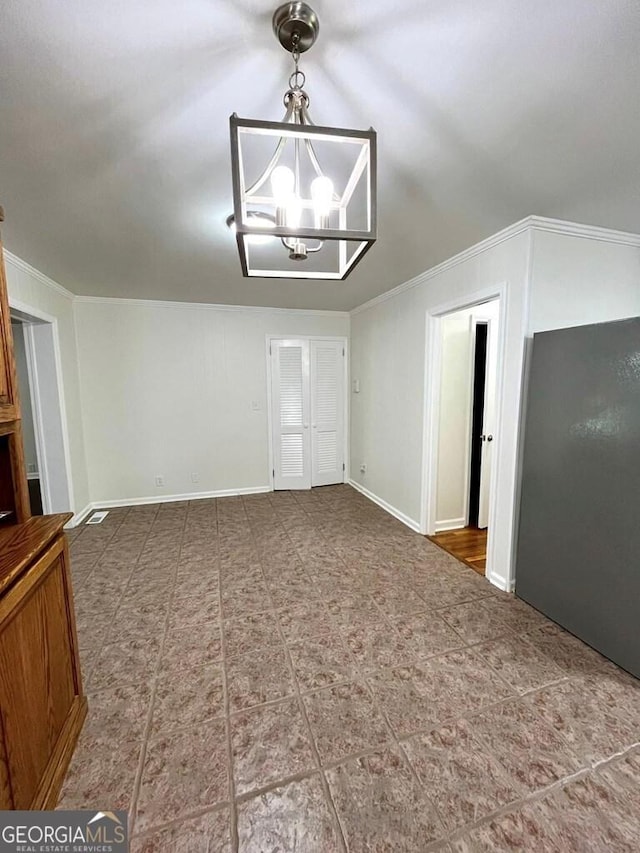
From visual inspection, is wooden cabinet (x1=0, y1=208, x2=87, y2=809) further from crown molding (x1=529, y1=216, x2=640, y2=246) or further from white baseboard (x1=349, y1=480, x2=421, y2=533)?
white baseboard (x1=349, y1=480, x2=421, y2=533)

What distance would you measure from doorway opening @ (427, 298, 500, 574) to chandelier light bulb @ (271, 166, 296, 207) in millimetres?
2498

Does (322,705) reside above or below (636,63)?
below

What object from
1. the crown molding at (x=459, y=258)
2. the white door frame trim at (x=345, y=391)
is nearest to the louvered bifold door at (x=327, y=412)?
the white door frame trim at (x=345, y=391)

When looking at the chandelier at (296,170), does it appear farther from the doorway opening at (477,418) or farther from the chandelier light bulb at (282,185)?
the doorway opening at (477,418)

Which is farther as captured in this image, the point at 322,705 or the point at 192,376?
the point at 192,376

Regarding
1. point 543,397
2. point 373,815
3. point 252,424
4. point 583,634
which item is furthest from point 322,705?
point 252,424

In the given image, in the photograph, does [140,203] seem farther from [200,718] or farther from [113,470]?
[113,470]

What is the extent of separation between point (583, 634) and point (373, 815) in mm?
1552

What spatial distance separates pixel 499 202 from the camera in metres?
1.98

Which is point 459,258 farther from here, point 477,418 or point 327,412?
point 327,412

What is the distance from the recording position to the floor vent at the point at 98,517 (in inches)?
150

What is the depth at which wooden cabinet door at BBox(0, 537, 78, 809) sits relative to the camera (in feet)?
3.39

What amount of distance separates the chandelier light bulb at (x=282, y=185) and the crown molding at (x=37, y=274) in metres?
2.67

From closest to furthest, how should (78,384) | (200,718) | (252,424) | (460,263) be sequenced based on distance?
(200,718) < (460,263) < (78,384) < (252,424)
